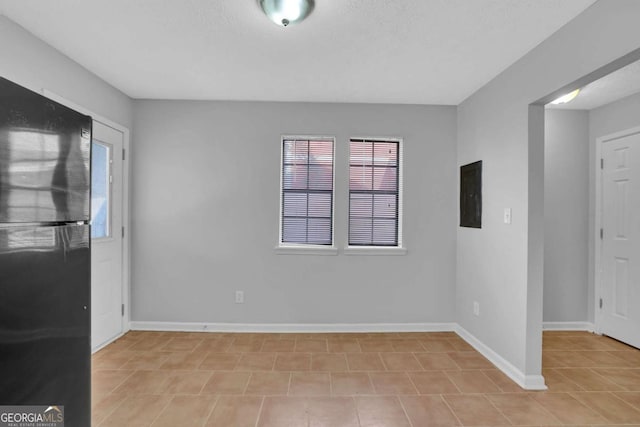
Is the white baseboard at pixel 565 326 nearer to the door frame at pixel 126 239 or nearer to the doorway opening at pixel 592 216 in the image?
the doorway opening at pixel 592 216

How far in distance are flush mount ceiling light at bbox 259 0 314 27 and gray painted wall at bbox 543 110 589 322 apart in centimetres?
321

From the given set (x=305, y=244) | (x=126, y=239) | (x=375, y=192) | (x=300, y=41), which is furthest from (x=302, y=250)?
(x=300, y=41)

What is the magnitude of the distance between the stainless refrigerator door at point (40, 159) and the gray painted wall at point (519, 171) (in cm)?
269

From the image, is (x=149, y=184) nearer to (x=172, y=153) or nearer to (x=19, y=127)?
(x=172, y=153)

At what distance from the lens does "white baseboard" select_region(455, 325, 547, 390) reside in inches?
95.1

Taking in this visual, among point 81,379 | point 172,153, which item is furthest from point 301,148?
point 81,379

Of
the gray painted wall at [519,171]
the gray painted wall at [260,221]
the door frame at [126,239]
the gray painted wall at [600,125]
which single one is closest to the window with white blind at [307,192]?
the gray painted wall at [260,221]

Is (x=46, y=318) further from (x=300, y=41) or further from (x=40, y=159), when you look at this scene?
(x=300, y=41)

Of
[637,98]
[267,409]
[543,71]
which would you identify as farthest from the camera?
[637,98]

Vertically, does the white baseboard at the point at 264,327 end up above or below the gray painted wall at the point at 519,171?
below

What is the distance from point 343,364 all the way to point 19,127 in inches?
105

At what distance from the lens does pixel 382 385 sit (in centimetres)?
244

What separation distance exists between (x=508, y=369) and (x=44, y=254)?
10.4 feet

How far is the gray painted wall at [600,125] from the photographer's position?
3225 mm
